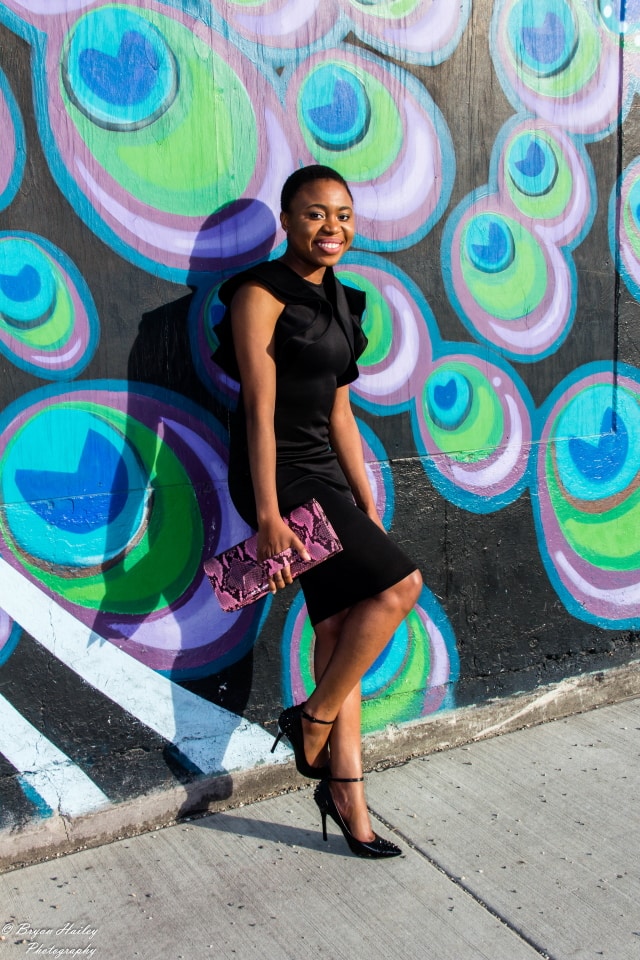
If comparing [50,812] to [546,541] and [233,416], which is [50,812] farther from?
[546,541]

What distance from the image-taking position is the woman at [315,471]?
2754 mm

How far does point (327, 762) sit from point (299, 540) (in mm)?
745

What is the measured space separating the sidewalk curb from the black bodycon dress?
0.71m

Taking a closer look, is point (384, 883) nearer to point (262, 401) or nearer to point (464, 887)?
point (464, 887)

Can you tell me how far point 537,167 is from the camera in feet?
12.1

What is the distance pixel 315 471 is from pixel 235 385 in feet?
1.56

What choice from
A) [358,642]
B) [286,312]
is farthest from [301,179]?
[358,642]

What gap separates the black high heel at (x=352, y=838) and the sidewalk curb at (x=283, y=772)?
0.43m

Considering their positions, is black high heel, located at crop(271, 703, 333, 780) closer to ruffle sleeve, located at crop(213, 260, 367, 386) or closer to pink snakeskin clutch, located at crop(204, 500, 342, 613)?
pink snakeskin clutch, located at crop(204, 500, 342, 613)

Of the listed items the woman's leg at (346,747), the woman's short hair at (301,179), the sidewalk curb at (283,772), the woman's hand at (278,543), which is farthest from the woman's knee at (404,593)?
the woman's short hair at (301,179)

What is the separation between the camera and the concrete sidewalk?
2475 mm

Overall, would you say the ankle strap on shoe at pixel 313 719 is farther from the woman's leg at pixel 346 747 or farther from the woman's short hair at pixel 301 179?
the woman's short hair at pixel 301 179

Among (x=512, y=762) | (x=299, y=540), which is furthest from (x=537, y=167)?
(x=512, y=762)

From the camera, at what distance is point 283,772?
333 cm
